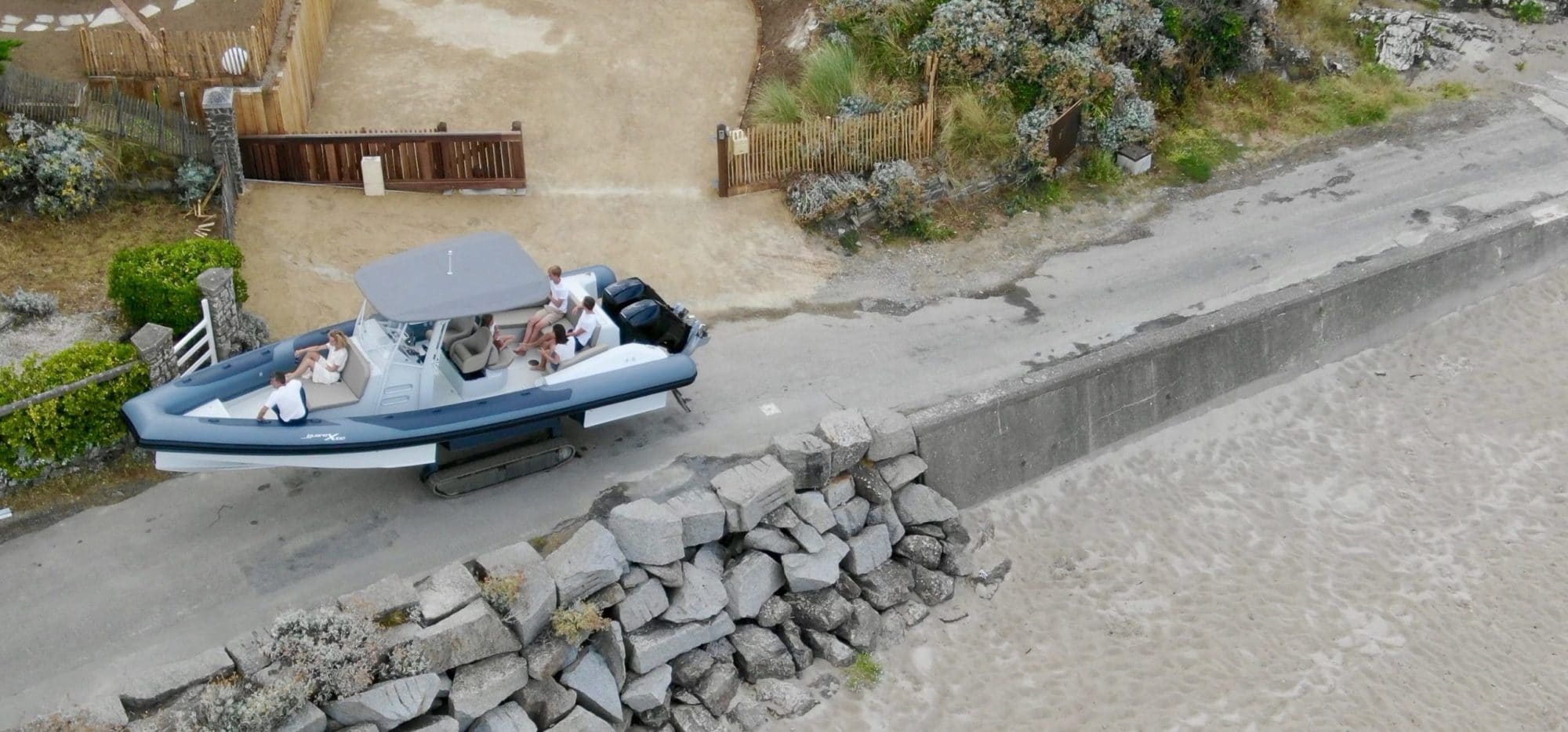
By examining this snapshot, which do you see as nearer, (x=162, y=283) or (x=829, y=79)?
(x=162, y=283)

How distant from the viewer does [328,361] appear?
1234 centimetres

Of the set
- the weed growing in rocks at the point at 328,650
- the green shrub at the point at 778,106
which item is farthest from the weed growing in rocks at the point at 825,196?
the weed growing in rocks at the point at 328,650

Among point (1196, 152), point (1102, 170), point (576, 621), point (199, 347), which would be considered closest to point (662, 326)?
point (576, 621)

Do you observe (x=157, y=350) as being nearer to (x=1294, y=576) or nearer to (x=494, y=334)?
(x=494, y=334)

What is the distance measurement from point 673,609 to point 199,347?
222 inches

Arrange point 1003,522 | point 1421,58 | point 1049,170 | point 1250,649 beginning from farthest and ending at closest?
point 1421,58 → point 1049,170 → point 1003,522 → point 1250,649

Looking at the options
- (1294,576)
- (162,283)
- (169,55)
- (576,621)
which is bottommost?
(1294,576)

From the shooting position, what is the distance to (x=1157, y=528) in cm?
1477

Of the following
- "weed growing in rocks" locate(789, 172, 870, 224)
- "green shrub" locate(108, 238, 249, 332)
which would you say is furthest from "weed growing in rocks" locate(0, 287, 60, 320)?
"weed growing in rocks" locate(789, 172, 870, 224)

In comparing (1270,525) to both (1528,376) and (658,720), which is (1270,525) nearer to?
(1528,376)

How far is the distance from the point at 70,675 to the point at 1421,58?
22183 mm

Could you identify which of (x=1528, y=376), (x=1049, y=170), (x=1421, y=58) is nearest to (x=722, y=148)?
(x=1049, y=170)

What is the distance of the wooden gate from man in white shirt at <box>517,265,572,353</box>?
4.16 m

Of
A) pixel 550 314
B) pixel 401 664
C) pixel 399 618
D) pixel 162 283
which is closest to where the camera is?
pixel 401 664
